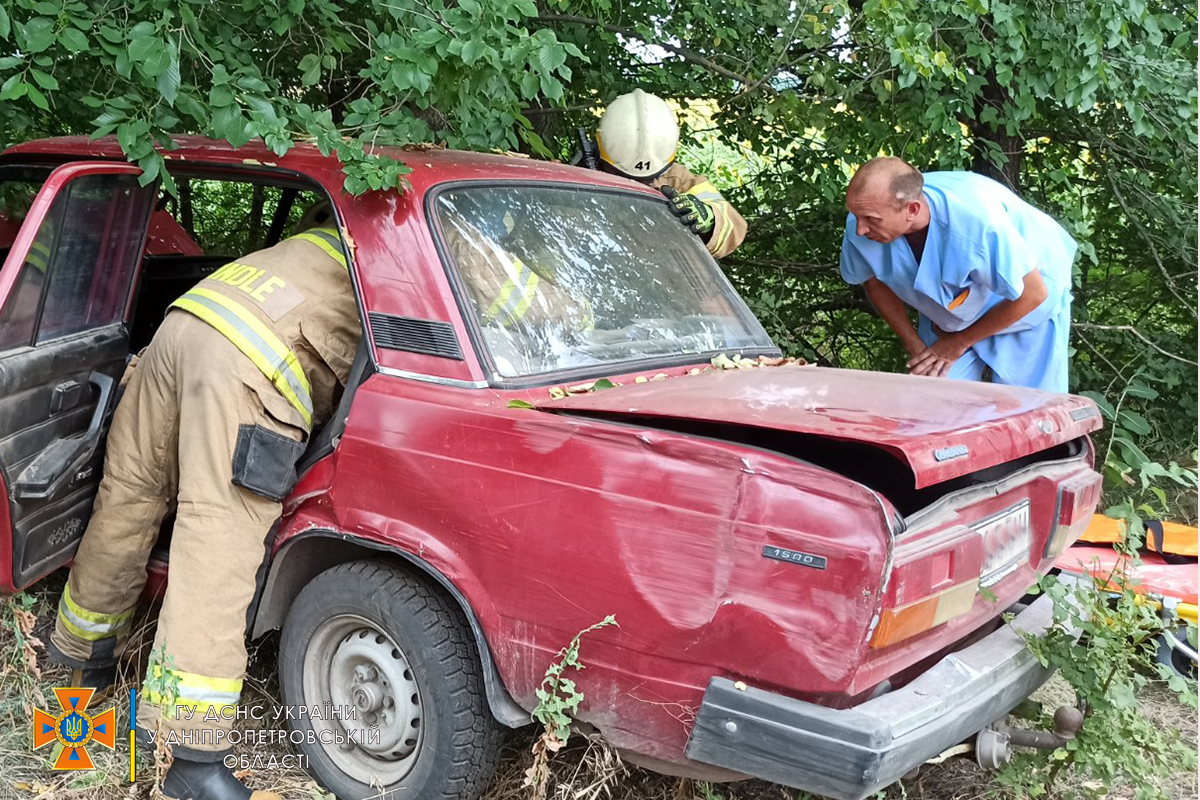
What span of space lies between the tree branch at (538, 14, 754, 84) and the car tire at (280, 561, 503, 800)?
10.8 ft

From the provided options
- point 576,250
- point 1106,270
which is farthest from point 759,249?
point 576,250

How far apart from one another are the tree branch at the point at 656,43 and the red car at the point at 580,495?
6.09ft

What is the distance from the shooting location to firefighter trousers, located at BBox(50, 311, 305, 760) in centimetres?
261

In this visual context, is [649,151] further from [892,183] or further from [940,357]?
[940,357]

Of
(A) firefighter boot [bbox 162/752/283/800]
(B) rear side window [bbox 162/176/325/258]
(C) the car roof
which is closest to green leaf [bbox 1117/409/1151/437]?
(C) the car roof

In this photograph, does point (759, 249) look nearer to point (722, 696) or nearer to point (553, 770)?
point (553, 770)

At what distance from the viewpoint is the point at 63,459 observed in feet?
9.49

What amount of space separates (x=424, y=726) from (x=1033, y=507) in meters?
1.71

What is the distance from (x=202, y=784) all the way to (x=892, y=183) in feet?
10.5

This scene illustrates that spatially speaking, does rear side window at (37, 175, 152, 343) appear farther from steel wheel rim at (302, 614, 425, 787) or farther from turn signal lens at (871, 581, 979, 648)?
turn signal lens at (871, 581, 979, 648)

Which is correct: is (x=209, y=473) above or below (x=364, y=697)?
above

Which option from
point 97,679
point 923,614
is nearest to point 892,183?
point 923,614

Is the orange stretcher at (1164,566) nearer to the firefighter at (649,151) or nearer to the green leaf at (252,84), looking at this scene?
the firefighter at (649,151)

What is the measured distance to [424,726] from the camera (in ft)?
8.47
